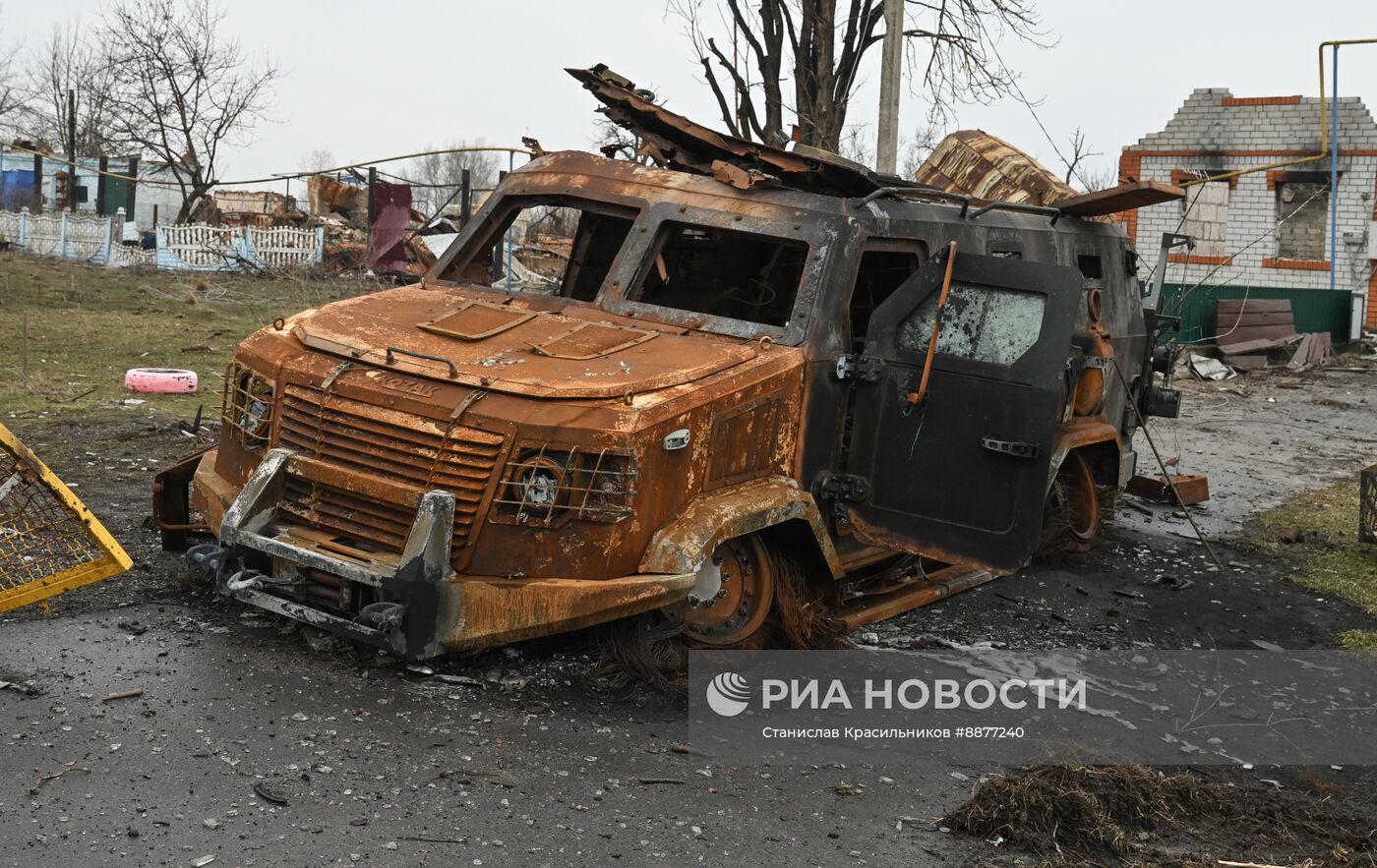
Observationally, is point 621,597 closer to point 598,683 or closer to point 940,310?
point 598,683

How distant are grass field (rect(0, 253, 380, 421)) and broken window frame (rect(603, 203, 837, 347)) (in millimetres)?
5317

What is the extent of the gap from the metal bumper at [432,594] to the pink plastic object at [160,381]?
6.46m

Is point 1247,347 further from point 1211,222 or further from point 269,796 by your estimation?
point 269,796

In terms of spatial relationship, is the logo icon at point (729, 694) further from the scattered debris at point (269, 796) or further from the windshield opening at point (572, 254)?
the windshield opening at point (572, 254)

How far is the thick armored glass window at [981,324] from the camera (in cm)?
589

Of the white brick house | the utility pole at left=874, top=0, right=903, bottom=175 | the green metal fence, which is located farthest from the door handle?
the white brick house

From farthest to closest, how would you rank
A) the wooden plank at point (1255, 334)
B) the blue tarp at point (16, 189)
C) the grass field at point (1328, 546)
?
the blue tarp at point (16, 189)
the wooden plank at point (1255, 334)
the grass field at point (1328, 546)

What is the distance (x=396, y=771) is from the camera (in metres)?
4.41

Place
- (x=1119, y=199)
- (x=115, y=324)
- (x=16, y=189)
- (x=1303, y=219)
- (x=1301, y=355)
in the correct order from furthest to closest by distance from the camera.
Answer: (x=16, y=189), (x=1303, y=219), (x=1301, y=355), (x=115, y=324), (x=1119, y=199)

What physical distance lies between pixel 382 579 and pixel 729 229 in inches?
93.4

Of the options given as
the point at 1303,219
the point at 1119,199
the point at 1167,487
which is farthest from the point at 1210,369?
the point at 1119,199

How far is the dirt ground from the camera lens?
13.1ft

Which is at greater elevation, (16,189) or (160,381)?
(16,189)

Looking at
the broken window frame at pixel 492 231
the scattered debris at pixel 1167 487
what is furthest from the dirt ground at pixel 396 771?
the scattered debris at pixel 1167 487
